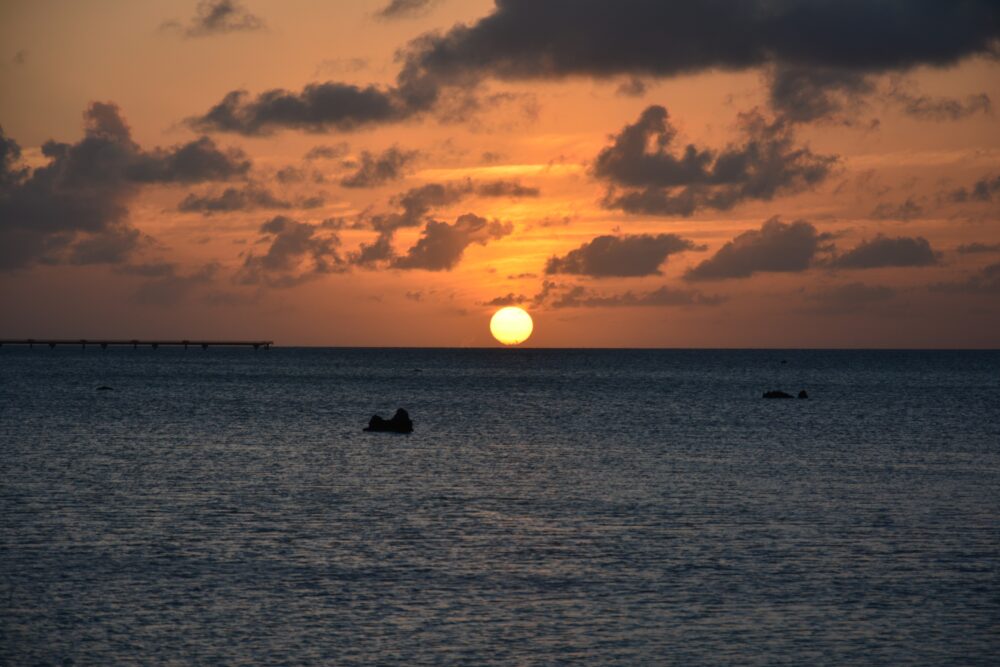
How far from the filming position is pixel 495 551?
4028 centimetres

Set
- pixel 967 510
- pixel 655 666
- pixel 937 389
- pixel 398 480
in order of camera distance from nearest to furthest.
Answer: pixel 655 666, pixel 967 510, pixel 398 480, pixel 937 389

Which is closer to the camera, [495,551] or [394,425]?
[495,551]

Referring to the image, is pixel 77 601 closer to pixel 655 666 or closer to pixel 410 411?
pixel 655 666

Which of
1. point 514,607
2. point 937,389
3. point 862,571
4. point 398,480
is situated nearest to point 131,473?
point 398,480

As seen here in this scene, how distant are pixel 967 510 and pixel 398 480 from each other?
2817 cm

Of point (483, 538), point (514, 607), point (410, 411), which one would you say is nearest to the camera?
point (514, 607)

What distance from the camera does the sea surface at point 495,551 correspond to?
1142 inches

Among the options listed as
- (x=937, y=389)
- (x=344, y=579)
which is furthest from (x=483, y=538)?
(x=937, y=389)

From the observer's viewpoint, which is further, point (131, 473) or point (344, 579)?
point (131, 473)

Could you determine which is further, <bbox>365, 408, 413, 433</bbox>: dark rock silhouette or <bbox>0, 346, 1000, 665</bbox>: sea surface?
<bbox>365, 408, 413, 433</bbox>: dark rock silhouette

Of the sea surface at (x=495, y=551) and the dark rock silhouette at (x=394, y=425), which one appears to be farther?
the dark rock silhouette at (x=394, y=425)

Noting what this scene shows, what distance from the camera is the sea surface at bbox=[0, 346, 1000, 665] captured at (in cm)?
2900

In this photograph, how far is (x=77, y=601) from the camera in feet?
107

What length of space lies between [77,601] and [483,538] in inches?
607
